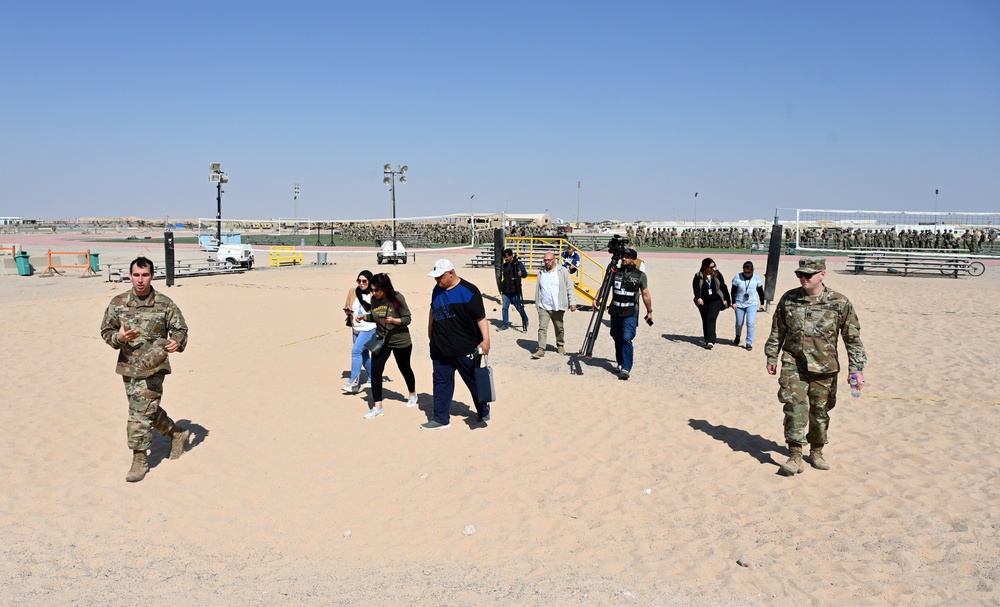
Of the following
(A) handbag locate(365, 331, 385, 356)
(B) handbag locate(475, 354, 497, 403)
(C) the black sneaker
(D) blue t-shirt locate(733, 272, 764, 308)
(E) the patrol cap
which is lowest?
(C) the black sneaker

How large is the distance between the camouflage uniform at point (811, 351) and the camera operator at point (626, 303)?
2910 millimetres

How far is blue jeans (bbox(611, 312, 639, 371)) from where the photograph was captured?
836 cm

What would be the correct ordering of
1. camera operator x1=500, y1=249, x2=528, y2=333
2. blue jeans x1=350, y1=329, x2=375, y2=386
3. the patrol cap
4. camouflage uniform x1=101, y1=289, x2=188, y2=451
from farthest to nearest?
Answer: 1. camera operator x1=500, y1=249, x2=528, y2=333
2. blue jeans x1=350, y1=329, x2=375, y2=386
3. camouflage uniform x1=101, y1=289, x2=188, y2=451
4. the patrol cap

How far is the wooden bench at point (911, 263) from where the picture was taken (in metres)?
24.9

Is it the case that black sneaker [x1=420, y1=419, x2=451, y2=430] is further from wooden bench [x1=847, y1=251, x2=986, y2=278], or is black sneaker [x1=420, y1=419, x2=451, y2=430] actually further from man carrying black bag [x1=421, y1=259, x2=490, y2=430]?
wooden bench [x1=847, y1=251, x2=986, y2=278]

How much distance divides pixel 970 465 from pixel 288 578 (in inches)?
206

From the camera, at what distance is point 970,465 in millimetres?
5531

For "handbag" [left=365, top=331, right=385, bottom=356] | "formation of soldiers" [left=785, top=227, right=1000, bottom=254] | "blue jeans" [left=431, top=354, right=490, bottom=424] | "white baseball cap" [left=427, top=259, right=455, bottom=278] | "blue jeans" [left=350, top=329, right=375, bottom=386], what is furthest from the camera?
"formation of soldiers" [left=785, top=227, right=1000, bottom=254]

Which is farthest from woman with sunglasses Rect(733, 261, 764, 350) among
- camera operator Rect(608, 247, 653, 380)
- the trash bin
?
the trash bin

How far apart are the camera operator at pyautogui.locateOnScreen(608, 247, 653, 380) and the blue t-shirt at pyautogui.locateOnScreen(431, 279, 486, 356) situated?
8.40 feet

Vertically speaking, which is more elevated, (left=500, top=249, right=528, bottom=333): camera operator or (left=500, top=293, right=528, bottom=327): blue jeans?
(left=500, top=249, right=528, bottom=333): camera operator

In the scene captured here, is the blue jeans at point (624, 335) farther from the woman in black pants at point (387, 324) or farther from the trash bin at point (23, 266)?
the trash bin at point (23, 266)

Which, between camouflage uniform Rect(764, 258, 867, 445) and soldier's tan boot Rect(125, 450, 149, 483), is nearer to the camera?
camouflage uniform Rect(764, 258, 867, 445)

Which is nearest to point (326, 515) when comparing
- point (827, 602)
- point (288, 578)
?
point (288, 578)
